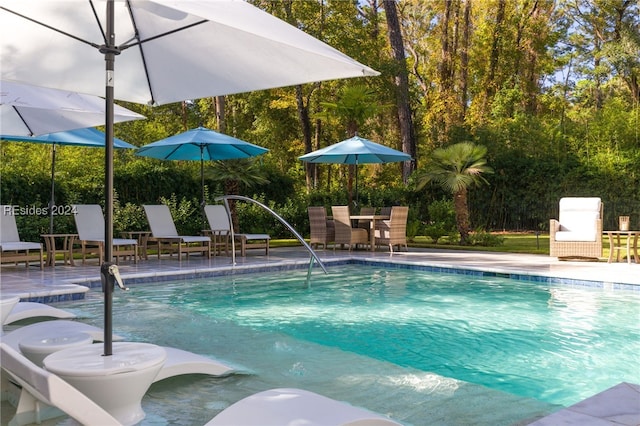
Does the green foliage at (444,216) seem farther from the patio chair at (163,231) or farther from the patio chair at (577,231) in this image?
the patio chair at (163,231)

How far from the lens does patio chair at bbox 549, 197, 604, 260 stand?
419 inches

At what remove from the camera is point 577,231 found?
11141 millimetres

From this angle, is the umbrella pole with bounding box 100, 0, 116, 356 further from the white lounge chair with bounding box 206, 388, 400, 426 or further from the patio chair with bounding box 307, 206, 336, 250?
the patio chair with bounding box 307, 206, 336, 250

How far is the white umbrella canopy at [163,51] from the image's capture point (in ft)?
9.77

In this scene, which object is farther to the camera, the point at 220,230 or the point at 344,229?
the point at 344,229

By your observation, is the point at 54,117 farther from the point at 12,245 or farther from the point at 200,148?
the point at 200,148

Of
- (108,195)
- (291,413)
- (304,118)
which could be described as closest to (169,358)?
(108,195)

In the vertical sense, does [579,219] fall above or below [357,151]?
below

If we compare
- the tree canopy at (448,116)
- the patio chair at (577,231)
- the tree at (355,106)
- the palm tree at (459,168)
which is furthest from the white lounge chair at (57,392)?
the tree at (355,106)

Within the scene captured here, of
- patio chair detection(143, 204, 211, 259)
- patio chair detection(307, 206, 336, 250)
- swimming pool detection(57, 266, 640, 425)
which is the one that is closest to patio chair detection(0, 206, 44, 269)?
swimming pool detection(57, 266, 640, 425)

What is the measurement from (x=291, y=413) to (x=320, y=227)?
1084 cm

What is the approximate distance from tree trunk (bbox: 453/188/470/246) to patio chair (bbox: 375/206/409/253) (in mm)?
2281

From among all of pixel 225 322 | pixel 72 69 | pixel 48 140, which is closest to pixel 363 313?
pixel 225 322

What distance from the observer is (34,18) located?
3.51 m
